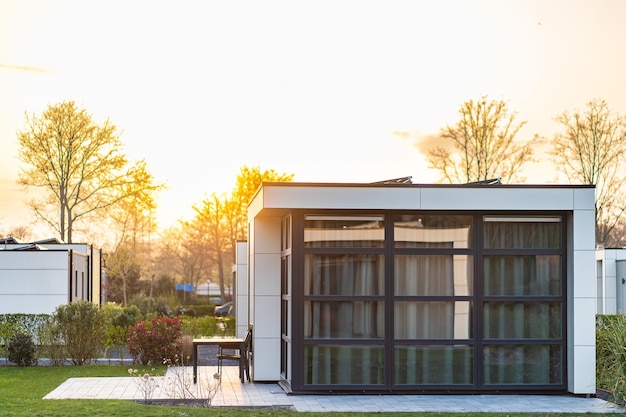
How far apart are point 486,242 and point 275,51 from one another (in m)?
7.46

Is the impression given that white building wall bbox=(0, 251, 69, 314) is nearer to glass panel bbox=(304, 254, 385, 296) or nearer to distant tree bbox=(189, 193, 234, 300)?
glass panel bbox=(304, 254, 385, 296)

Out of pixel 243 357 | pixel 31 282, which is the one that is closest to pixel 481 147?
pixel 31 282

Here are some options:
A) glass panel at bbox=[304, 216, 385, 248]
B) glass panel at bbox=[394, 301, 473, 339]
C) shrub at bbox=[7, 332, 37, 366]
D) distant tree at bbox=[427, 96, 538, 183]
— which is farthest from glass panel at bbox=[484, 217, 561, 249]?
distant tree at bbox=[427, 96, 538, 183]

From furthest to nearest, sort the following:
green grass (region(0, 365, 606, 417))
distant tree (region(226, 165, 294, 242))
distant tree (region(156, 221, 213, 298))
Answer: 1. distant tree (region(156, 221, 213, 298))
2. distant tree (region(226, 165, 294, 242))
3. green grass (region(0, 365, 606, 417))

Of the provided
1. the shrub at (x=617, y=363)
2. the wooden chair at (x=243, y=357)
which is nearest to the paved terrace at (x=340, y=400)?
the shrub at (x=617, y=363)

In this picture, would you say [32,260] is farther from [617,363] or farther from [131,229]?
[131,229]

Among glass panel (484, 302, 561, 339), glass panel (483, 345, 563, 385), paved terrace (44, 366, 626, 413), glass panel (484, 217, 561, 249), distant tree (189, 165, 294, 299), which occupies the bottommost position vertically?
paved terrace (44, 366, 626, 413)

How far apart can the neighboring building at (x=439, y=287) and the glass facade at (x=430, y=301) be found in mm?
14

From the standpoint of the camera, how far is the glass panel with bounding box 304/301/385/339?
13.3m

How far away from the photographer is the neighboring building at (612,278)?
97.7ft

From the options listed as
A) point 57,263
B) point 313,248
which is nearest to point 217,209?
point 57,263

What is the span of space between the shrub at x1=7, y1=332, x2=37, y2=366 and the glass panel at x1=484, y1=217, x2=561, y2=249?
8957 mm

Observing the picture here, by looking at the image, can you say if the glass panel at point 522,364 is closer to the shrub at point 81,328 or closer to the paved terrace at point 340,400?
the paved terrace at point 340,400

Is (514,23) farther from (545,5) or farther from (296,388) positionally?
(296,388)
